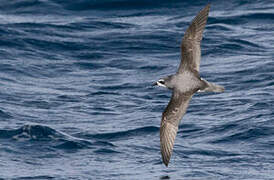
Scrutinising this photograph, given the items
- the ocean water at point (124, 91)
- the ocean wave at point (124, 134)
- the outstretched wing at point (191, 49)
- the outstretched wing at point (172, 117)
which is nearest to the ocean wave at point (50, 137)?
the ocean water at point (124, 91)

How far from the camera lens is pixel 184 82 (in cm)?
1362

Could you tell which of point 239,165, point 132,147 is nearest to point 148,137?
point 132,147

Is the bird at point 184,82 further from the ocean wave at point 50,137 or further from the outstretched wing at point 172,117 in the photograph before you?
the ocean wave at point 50,137

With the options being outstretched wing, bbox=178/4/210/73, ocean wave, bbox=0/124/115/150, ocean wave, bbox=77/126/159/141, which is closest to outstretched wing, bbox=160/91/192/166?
outstretched wing, bbox=178/4/210/73

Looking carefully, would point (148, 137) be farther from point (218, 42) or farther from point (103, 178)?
point (218, 42)

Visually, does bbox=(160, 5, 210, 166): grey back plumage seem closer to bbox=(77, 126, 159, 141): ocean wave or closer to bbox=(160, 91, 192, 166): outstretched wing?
bbox=(160, 91, 192, 166): outstretched wing

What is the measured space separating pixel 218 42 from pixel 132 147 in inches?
349

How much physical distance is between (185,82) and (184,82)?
2 centimetres

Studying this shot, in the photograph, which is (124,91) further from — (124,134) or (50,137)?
(50,137)

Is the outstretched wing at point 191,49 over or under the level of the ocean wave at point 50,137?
over

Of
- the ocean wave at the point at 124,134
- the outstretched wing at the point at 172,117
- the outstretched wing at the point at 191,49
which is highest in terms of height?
the outstretched wing at the point at 191,49


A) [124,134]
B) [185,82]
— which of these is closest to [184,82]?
[185,82]

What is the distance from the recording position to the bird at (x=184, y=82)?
13594 millimetres

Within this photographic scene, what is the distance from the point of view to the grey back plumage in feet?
44.6
